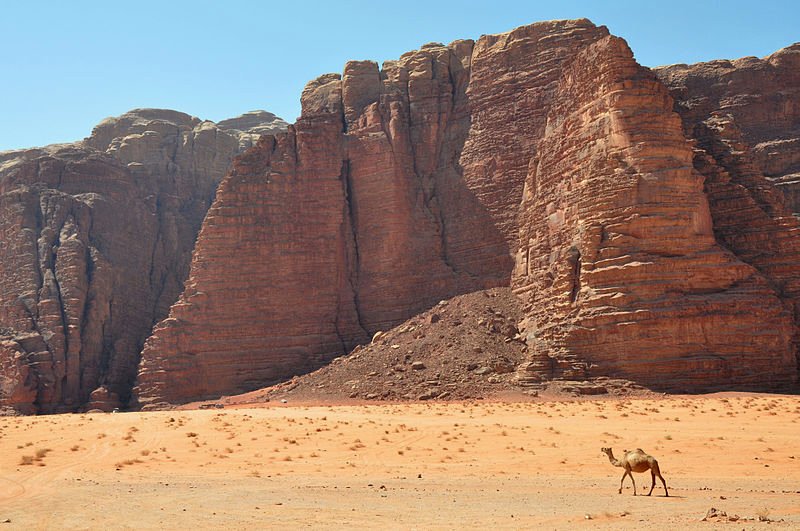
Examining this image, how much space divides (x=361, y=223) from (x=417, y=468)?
42.3m

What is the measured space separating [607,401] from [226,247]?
107ft

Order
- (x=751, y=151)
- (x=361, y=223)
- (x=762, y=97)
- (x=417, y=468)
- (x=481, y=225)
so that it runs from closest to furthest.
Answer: (x=417, y=468) < (x=751, y=151) < (x=481, y=225) < (x=361, y=223) < (x=762, y=97)

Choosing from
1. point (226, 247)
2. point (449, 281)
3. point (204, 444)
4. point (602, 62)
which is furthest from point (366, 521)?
point (226, 247)

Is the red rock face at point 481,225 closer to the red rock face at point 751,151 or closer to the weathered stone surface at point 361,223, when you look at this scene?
the weathered stone surface at point 361,223

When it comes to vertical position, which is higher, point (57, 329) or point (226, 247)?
point (226, 247)

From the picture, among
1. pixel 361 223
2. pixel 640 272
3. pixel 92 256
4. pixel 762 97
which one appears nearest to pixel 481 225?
pixel 361 223

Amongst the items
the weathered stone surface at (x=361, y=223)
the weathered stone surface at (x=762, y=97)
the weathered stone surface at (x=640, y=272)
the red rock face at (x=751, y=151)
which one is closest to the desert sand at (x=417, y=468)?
the weathered stone surface at (x=640, y=272)

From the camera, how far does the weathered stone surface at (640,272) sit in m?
40.5

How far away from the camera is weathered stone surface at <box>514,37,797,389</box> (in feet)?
133

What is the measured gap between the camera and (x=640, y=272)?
4188 cm

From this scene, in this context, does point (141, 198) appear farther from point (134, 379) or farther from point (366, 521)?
point (366, 521)

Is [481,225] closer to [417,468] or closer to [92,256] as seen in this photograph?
[92,256]

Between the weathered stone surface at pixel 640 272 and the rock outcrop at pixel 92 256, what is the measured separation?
3513cm

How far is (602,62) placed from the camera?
4750 cm
